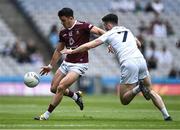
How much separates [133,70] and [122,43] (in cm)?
67

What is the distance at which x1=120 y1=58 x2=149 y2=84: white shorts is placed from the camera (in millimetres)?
17656

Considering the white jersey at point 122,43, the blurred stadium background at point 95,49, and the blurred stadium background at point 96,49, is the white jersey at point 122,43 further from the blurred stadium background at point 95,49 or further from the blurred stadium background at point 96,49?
the blurred stadium background at point 96,49

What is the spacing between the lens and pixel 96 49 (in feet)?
137

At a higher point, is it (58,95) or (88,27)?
(88,27)

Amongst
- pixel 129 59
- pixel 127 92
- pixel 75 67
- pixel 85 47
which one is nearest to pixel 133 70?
pixel 129 59

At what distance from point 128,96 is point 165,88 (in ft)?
68.8

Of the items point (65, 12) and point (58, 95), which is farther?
point (65, 12)

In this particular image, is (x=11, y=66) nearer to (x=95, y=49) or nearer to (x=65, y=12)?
(x=95, y=49)

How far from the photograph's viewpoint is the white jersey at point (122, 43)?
17.6 meters

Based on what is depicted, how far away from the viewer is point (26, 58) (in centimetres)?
3909

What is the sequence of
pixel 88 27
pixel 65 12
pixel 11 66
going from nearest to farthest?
pixel 65 12
pixel 88 27
pixel 11 66

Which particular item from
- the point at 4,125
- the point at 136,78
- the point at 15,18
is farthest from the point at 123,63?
the point at 15,18

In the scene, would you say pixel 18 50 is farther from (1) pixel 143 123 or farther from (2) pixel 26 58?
(1) pixel 143 123

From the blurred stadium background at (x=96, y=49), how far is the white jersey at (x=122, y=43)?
1906cm
